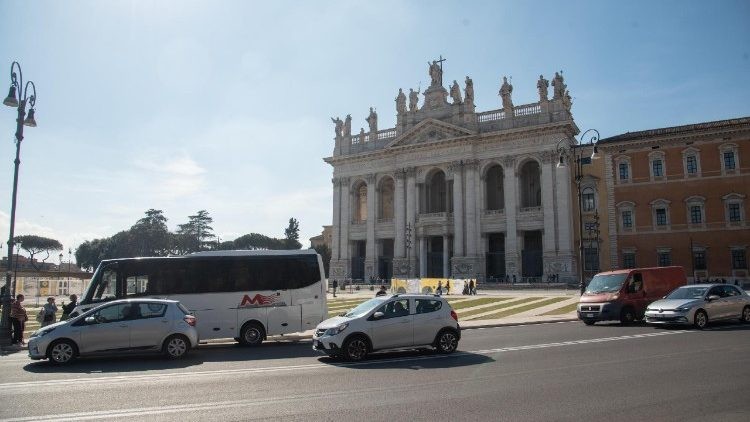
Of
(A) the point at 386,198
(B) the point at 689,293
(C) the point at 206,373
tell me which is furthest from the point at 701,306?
(A) the point at 386,198

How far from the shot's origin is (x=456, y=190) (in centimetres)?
5847

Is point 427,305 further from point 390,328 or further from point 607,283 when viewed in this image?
point 607,283

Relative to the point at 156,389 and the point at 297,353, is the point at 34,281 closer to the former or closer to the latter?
the point at 297,353

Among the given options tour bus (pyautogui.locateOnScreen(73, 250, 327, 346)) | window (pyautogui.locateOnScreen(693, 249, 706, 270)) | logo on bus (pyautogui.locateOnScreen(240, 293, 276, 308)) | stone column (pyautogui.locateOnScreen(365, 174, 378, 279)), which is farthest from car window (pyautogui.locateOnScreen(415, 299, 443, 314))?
stone column (pyautogui.locateOnScreen(365, 174, 378, 279))

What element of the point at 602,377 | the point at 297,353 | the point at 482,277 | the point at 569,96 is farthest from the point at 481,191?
the point at 602,377

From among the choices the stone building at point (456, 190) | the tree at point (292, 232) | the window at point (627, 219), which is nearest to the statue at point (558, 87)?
the stone building at point (456, 190)

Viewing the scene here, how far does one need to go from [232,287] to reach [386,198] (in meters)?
50.4

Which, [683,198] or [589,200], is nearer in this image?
[683,198]

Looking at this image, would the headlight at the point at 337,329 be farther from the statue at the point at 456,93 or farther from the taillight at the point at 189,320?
the statue at the point at 456,93

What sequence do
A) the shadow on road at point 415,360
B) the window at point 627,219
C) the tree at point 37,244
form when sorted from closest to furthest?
the shadow on road at point 415,360 < the window at point 627,219 < the tree at point 37,244

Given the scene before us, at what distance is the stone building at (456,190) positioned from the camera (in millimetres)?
54281

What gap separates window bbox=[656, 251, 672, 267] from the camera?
4897cm

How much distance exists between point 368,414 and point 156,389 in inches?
161

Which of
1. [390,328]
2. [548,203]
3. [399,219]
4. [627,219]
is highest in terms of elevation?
[548,203]
